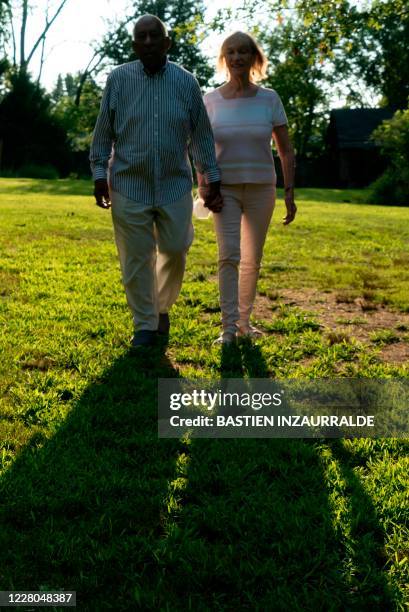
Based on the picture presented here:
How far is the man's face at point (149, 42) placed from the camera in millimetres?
4805

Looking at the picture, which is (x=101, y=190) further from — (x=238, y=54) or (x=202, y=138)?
(x=238, y=54)

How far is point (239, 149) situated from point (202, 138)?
300 mm

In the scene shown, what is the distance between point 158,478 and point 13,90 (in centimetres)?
3685

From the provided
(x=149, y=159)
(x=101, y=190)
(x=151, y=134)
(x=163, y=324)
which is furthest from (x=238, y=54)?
(x=163, y=324)

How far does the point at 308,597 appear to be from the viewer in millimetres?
2393

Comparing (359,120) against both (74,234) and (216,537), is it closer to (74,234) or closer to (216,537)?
(74,234)

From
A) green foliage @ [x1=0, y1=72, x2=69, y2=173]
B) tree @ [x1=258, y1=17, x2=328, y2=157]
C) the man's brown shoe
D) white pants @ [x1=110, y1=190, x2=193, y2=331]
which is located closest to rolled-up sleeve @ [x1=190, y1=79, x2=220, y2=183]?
white pants @ [x1=110, y1=190, x2=193, y2=331]

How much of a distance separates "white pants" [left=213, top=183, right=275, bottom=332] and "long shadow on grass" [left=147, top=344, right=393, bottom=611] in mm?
1883

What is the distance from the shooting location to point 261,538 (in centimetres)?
272

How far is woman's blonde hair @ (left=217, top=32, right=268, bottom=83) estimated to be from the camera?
4977 millimetres

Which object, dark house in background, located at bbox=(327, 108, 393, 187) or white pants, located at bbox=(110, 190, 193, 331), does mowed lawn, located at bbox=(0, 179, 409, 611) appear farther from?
dark house in background, located at bbox=(327, 108, 393, 187)

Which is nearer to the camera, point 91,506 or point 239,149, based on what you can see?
point 91,506

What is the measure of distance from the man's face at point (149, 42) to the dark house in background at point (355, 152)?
40093mm

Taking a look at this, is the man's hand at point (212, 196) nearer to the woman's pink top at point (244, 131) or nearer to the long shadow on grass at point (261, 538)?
the woman's pink top at point (244, 131)
